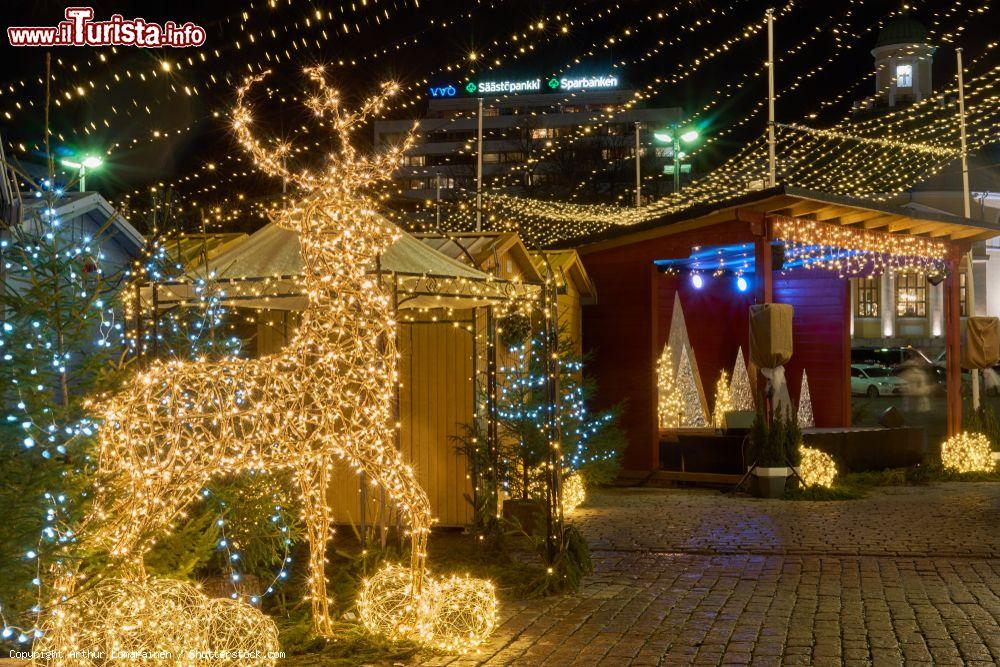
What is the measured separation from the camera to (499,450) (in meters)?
10.6

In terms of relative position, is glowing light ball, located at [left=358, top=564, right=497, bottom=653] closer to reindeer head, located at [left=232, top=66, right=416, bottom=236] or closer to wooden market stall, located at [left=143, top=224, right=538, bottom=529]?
reindeer head, located at [left=232, top=66, right=416, bottom=236]

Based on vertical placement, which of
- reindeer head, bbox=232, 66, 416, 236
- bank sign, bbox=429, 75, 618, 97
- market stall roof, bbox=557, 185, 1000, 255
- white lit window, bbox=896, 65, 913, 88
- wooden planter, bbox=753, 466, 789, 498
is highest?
bank sign, bbox=429, 75, 618, 97

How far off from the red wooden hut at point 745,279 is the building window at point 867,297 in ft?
105

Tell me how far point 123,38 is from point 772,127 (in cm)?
936

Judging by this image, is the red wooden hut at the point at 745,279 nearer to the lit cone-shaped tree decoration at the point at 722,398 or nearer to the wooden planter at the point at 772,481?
the lit cone-shaped tree decoration at the point at 722,398

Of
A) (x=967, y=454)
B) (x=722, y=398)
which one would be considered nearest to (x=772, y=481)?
(x=967, y=454)

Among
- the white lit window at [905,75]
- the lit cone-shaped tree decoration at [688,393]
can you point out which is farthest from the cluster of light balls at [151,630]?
the white lit window at [905,75]

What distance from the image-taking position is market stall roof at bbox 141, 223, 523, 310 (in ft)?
27.8

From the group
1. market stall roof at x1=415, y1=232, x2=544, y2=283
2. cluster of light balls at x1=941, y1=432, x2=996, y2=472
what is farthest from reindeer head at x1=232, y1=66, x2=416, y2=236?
cluster of light balls at x1=941, y1=432, x2=996, y2=472

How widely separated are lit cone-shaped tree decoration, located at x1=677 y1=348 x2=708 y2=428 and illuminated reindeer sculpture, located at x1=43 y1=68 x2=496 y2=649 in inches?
447

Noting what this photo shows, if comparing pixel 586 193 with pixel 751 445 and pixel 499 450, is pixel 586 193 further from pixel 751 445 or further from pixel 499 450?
pixel 499 450

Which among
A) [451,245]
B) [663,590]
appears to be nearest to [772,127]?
[451,245]

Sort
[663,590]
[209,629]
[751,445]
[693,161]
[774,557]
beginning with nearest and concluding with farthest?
[209,629] → [663,590] → [774,557] → [751,445] → [693,161]

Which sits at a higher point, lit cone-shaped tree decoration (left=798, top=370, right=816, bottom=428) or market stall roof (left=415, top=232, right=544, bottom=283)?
market stall roof (left=415, top=232, right=544, bottom=283)
